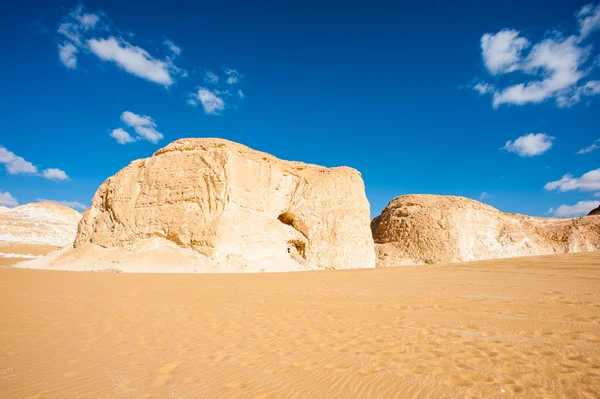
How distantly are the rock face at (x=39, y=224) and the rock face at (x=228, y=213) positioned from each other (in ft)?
108

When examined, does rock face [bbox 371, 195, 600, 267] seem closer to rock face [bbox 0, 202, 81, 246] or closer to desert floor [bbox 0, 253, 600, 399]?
desert floor [bbox 0, 253, 600, 399]

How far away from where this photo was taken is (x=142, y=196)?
63.8ft

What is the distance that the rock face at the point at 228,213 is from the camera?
17.2 metres

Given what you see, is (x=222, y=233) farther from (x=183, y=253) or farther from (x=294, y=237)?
(x=294, y=237)

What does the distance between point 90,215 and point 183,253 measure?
9524 mm

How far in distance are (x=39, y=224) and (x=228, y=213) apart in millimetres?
47152

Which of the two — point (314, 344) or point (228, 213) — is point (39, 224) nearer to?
point (228, 213)

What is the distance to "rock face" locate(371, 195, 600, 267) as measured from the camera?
2647 cm

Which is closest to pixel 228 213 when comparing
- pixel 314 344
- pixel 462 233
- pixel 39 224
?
pixel 314 344

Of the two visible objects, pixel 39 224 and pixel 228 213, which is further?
pixel 39 224

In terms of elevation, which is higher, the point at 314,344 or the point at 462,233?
the point at 462,233

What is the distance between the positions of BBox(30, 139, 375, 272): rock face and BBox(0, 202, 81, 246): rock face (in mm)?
32954

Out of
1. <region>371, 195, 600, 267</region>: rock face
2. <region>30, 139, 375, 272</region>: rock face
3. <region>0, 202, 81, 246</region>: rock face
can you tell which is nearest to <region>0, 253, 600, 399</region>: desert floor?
<region>30, 139, 375, 272</region>: rock face

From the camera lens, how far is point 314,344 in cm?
403
